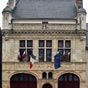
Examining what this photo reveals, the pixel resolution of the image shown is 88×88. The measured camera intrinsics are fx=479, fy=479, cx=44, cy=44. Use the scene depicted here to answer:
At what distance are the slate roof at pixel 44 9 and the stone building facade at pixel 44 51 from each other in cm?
155

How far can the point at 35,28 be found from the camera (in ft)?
177

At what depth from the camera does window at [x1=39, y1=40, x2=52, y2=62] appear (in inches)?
2111

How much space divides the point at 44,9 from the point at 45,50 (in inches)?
224

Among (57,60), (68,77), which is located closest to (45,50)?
(57,60)

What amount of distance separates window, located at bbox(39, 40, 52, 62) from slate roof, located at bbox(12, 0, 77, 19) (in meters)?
3.20

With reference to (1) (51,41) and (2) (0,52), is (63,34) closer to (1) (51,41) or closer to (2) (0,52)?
(1) (51,41)

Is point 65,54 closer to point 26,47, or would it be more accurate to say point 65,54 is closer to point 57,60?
point 57,60

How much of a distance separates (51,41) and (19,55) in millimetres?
3926

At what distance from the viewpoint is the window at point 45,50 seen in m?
53.6

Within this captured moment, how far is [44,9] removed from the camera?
56.6 metres

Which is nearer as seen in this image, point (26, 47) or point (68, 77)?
point (26, 47)

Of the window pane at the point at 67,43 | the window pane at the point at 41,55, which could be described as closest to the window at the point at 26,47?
the window pane at the point at 41,55

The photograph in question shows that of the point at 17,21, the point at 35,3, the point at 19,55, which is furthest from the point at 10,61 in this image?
the point at 35,3

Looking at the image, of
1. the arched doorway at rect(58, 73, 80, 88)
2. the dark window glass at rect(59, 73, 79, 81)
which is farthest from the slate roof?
the arched doorway at rect(58, 73, 80, 88)
